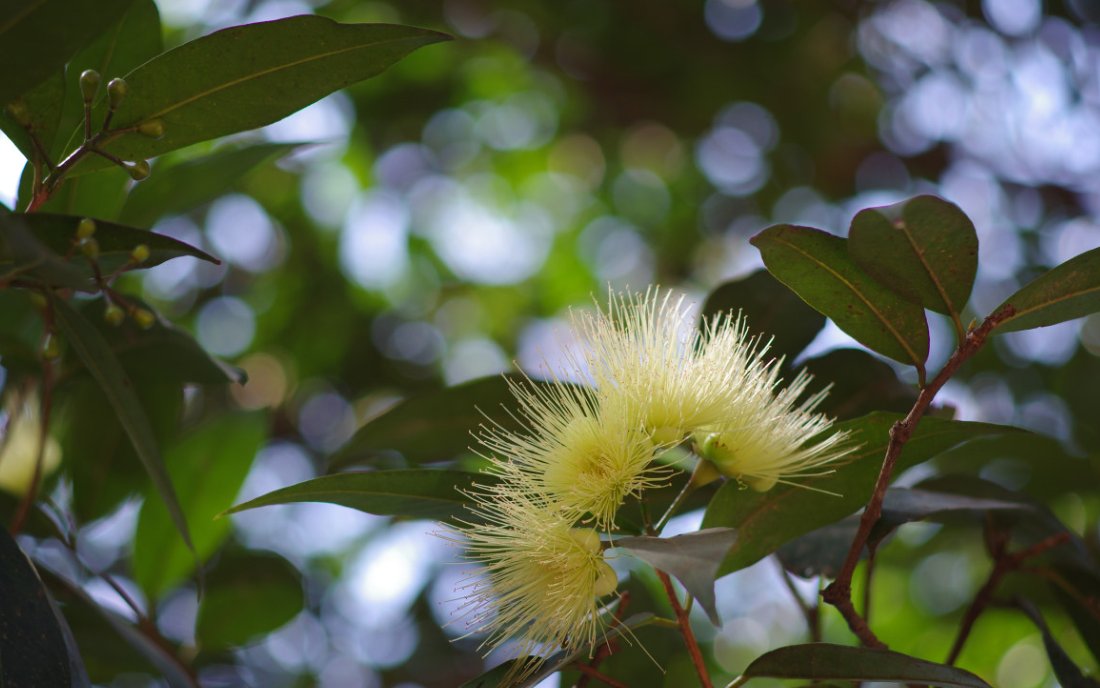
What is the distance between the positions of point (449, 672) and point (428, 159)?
223 centimetres

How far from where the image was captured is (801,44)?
→ 3.37 m

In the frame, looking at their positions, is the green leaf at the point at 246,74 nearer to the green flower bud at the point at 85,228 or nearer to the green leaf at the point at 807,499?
the green flower bud at the point at 85,228

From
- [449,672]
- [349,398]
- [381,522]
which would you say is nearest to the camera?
[449,672]

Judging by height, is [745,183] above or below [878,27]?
below

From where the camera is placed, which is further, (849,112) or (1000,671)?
(849,112)

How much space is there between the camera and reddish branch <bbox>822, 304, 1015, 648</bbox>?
884 millimetres

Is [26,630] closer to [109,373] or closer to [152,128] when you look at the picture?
[109,373]

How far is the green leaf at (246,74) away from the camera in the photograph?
91 cm

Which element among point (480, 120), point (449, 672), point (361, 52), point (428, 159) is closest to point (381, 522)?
point (449, 672)

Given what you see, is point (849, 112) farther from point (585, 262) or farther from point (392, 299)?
A: point (392, 299)

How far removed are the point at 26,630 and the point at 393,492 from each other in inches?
13.0

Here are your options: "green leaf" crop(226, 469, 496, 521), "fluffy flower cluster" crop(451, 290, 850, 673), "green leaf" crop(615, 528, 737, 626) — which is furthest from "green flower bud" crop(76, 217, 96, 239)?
"green leaf" crop(615, 528, 737, 626)

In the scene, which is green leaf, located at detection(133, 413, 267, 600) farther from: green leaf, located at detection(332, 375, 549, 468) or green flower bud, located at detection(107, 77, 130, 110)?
green flower bud, located at detection(107, 77, 130, 110)

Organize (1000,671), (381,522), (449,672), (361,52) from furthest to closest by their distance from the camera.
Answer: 1. (381,522)
2. (1000,671)
3. (449,672)
4. (361,52)
